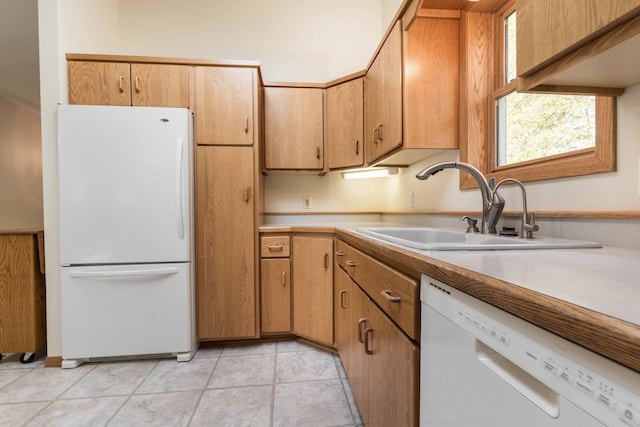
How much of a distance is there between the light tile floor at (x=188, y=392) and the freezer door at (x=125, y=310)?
0.44 ft

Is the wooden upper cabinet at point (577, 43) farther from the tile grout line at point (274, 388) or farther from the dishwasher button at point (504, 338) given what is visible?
the tile grout line at point (274, 388)

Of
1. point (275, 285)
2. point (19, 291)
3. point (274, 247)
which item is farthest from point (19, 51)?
point (275, 285)

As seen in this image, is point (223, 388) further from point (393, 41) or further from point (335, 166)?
point (393, 41)

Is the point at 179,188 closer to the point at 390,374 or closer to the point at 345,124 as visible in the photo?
the point at 345,124

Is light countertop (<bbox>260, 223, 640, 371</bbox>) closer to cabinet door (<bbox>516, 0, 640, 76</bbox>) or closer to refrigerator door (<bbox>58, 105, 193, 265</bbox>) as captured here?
cabinet door (<bbox>516, 0, 640, 76</bbox>)

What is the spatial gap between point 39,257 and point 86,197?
56cm

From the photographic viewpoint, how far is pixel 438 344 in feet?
2.04

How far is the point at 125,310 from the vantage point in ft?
6.25

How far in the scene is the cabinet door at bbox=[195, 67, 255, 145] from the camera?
6.82 ft

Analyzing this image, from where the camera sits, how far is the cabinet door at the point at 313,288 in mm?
1989

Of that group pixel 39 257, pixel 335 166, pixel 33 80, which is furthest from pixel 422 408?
pixel 33 80

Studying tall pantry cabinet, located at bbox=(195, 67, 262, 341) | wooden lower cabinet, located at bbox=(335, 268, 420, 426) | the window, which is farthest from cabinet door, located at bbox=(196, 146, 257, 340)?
the window

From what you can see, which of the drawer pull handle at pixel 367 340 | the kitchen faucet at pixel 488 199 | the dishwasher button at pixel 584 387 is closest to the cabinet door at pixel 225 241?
the drawer pull handle at pixel 367 340

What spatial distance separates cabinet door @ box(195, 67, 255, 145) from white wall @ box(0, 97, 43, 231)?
360cm
